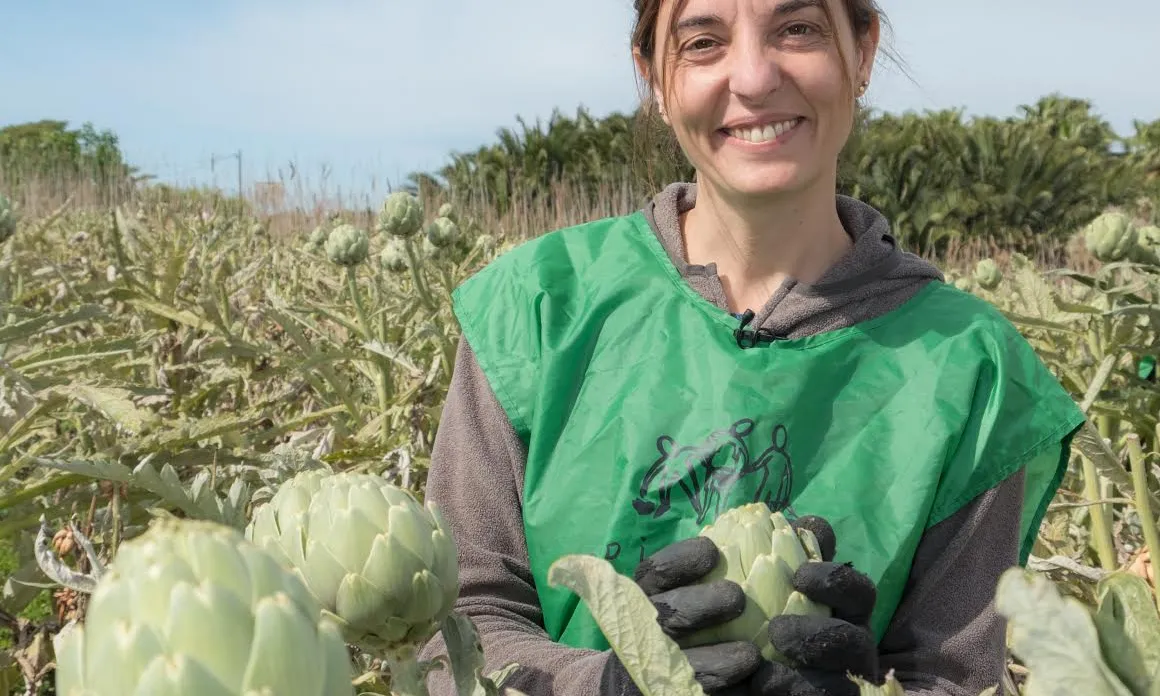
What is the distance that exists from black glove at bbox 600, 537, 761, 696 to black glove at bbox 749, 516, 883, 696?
2cm

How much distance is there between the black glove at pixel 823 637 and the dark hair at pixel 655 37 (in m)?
0.61

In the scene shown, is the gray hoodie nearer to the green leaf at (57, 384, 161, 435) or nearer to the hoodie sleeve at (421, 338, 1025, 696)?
the hoodie sleeve at (421, 338, 1025, 696)

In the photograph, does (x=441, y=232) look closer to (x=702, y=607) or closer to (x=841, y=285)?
(x=841, y=285)

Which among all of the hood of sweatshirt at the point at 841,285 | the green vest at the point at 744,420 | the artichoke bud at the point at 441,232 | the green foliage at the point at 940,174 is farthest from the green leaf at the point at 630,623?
the green foliage at the point at 940,174

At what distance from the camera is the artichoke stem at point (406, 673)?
1.83 ft

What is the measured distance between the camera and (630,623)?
16.6 inches

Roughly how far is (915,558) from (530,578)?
1.15 ft

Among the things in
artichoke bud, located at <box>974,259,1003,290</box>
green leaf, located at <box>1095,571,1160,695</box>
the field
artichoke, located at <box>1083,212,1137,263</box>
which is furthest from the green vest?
artichoke bud, located at <box>974,259,1003,290</box>

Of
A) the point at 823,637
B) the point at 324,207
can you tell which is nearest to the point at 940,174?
the point at 324,207

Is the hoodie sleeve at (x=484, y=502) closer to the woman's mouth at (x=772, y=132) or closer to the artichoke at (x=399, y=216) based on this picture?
the woman's mouth at (x=772, y=132)

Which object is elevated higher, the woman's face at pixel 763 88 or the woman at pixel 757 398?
the woman's face at pixel 763 88

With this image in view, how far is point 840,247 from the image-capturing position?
1240mm

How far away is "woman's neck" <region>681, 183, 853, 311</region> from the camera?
3.86 feet

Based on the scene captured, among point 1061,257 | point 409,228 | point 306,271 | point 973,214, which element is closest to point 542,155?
point 973,214
